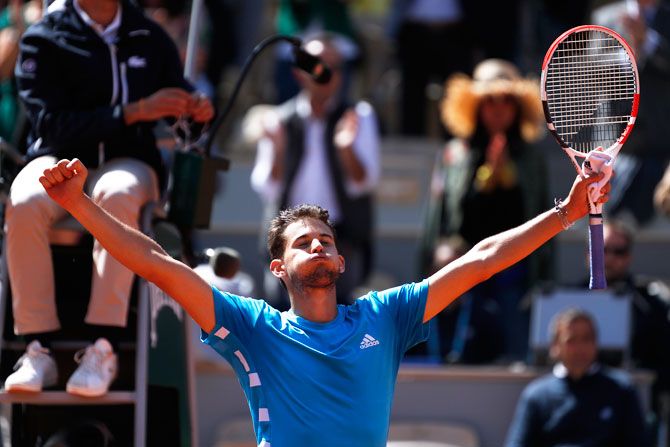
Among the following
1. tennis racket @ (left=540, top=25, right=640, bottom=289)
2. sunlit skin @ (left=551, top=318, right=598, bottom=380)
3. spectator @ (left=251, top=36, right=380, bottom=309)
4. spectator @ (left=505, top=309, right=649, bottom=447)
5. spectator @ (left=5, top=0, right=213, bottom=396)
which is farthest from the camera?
spectator @ (left=251, top=36, right=380, bottom=309)

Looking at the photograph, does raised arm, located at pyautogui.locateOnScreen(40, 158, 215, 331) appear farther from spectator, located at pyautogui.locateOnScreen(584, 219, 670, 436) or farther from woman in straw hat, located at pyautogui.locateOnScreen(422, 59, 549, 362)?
woman in straw hat, located at pyautogui.locateOnScreen(422, 59, 549, 362)

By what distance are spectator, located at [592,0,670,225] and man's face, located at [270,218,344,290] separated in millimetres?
4907

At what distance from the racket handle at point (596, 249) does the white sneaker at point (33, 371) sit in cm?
226

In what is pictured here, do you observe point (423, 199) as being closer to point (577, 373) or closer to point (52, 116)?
point (577, 373)

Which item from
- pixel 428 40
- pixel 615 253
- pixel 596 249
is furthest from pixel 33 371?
pixel 428 40

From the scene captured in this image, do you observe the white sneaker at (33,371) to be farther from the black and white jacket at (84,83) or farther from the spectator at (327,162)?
the spectator at (327,162)

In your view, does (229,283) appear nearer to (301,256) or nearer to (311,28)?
(311,28)

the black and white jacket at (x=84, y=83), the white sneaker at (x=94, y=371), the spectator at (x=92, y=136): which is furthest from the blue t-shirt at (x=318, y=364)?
the black and white jacket at (x=84, y=83)

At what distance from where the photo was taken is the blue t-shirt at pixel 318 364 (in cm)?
553

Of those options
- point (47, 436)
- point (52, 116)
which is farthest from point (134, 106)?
point (47, 436)

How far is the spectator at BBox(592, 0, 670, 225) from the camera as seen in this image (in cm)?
1027

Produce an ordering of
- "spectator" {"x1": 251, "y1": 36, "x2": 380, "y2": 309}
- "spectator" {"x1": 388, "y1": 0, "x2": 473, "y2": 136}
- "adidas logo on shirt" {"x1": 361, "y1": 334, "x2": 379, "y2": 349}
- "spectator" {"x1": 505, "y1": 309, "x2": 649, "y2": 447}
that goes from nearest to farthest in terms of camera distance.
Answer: "adidas logo on shirt" {"x1": 361, "y1": 334, "x2": 379, "y2": 349} → "spectator" {"x1": 505, "y1": 309, "x2": 649, "y2": 447} → "spectator" {"x1": 251, "y1": 36, "x2": 380, "y2": 309} → "spectator" {"x1": 388, "y1": 0, "x2": 473, "y2": 136}

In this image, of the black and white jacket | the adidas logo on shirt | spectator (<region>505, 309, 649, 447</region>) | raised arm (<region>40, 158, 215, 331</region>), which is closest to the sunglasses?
spectator (<region>505, 309, 649, 447</region>)

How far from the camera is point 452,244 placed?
977 centimetres
